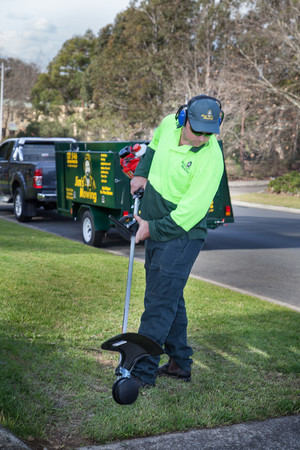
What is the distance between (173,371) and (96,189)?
26.3ft

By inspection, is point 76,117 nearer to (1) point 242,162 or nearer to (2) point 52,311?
(1) point 242,162

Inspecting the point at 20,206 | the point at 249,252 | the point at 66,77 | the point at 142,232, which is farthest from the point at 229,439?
the point at 66,77

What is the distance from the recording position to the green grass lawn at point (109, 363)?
3812 mm

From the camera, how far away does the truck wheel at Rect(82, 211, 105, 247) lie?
12.5m

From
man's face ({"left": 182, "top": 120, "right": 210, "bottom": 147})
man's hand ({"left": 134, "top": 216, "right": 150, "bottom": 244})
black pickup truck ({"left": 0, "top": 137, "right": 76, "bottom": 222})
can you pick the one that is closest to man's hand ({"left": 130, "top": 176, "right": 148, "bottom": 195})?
man's hand ({"left": 134, "top": 216, "right": 150, "bottom": 244})

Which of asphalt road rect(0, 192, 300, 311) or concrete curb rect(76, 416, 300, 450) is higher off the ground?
concrete curb rect(76, 416, 300, 450)

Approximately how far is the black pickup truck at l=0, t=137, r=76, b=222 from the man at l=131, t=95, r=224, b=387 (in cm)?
1149

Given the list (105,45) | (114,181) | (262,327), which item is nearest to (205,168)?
(262,327)

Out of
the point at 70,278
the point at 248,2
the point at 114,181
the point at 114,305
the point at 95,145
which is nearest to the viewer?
the point at 114,305

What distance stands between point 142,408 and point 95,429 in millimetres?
448

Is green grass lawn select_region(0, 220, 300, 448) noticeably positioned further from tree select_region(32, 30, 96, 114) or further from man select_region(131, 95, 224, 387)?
tree select_region(32, 30, 96, 114)

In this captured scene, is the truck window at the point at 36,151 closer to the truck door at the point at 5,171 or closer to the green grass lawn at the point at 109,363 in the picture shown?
the truck door at the point at 5,171

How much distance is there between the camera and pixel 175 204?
4246 mm

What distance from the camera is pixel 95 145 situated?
12.9 meters
